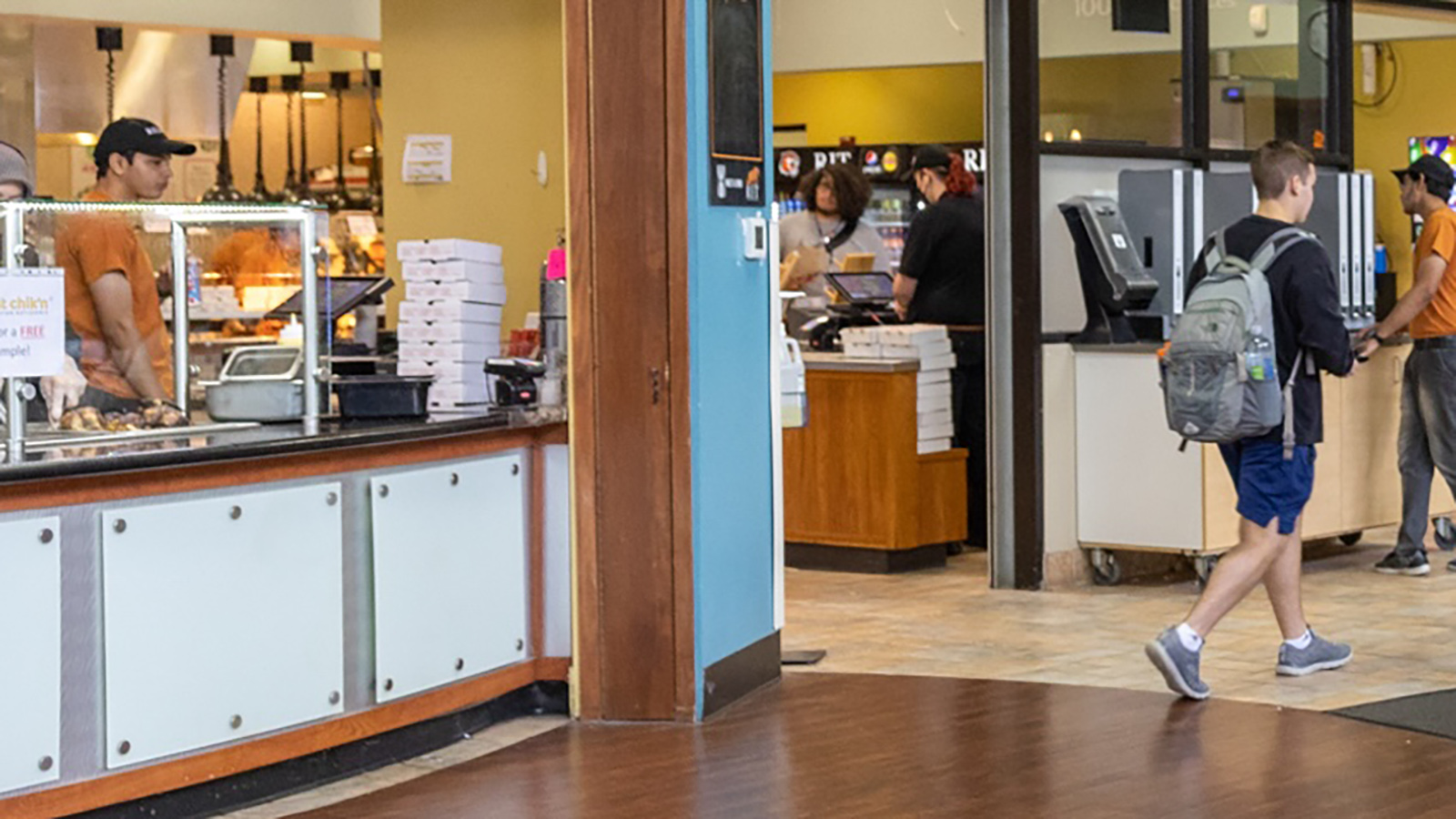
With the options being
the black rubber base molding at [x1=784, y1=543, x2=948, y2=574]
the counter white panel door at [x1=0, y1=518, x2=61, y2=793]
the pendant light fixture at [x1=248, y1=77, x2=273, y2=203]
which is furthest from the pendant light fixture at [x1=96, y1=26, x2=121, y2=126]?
the counter white panel door at [x1=0, y1=518, x2=61, y2=793]

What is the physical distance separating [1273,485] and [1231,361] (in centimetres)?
43

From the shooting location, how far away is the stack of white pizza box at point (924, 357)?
9.66 meters

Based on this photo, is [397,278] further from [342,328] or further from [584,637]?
[584,637]

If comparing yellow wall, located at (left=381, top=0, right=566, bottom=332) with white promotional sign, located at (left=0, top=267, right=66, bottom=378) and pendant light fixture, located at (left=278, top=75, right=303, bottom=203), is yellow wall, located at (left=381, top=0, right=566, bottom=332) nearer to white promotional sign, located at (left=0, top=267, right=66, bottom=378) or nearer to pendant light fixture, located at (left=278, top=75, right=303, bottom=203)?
white promotional sign, located at (left=0, top=267, right=66, bottom=378)

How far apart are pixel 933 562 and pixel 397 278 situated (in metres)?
2.76

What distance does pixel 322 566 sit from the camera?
5.77 meters

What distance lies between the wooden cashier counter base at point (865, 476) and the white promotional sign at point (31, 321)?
468 cm

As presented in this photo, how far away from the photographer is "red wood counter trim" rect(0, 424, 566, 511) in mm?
5051

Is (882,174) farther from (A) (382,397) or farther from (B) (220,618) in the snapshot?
(B) (220,618)

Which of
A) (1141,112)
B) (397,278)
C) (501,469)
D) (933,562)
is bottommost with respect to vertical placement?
(933,562)

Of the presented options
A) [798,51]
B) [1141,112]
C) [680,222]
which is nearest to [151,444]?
[680,222]

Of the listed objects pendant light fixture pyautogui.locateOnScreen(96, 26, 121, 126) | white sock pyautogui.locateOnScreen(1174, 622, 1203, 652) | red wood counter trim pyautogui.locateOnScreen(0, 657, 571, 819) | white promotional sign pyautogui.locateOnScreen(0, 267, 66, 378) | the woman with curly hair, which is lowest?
red wood counter trim pyautogui.locateOnScreen(0, 657, 571, 819)

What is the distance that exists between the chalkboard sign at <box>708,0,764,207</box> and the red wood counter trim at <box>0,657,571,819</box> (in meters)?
1.50

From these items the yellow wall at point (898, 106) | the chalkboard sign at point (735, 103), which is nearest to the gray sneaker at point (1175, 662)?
the chalkboard sign at point (735, 103)
